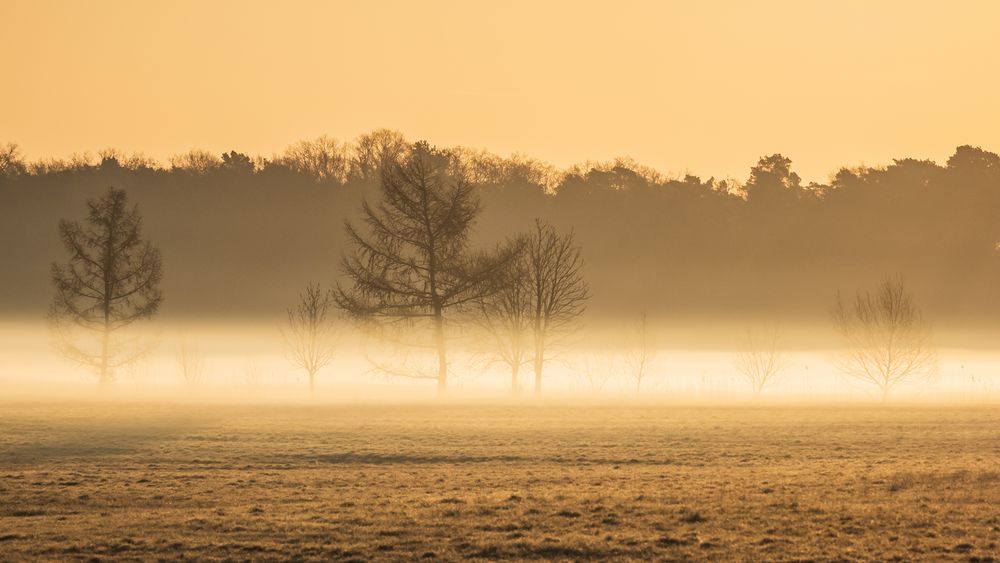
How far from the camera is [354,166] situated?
134750 millimetres

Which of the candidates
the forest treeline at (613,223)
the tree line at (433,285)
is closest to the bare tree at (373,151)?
the forest treeline at (613,223)

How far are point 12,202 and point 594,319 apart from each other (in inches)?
2706

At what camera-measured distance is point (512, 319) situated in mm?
61000

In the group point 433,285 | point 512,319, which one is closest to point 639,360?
point 512,319

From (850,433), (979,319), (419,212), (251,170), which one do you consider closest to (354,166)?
(251,170)

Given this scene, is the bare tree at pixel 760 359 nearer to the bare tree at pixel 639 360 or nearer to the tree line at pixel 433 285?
the tree line at pixel 433 285

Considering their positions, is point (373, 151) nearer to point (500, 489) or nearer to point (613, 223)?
point (613, 223)

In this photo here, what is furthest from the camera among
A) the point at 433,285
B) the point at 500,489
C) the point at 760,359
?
the point at 760,359

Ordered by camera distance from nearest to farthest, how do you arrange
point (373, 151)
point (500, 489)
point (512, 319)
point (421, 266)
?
point (500, 489) → point (421, 266) → point (512, 319) → point (373, 151)

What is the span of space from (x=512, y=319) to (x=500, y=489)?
36.9m

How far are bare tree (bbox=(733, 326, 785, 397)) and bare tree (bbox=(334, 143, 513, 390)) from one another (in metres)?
17.8

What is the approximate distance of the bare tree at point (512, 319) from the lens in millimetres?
59781

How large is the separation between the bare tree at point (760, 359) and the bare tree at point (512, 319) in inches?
506

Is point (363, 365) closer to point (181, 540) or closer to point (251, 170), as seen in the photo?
point (251, 170)
